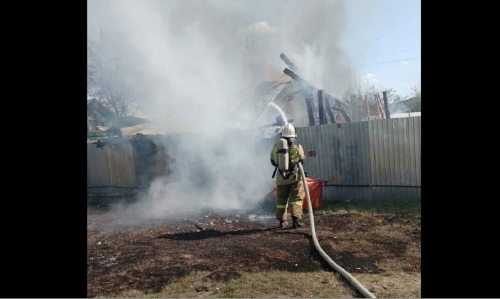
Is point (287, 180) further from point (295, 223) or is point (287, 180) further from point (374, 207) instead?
point (374, 207)

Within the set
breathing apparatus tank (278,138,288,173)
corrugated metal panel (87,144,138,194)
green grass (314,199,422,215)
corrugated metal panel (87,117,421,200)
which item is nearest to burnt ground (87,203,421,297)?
green grass (314,199,422,215)

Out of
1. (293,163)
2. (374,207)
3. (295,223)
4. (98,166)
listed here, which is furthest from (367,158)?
(98,166)

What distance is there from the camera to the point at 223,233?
21.8 ft

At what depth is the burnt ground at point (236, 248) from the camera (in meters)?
4.59

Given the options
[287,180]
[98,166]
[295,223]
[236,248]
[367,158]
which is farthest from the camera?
[98,166]

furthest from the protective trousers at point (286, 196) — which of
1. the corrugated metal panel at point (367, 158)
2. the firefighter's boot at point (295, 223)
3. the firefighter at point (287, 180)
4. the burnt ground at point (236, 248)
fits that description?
the corrugated metal panel at point (367, 158)

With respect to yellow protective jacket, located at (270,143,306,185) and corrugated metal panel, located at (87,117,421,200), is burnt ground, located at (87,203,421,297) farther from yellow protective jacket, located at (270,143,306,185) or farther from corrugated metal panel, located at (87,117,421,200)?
corrugated metal panel, located at (87,117,421,200)

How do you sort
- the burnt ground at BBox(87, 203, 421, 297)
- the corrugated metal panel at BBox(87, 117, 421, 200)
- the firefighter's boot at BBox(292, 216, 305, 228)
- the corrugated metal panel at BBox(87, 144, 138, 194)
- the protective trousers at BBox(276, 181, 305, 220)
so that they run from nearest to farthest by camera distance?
the burnt ground at BBox(87, 203, 421, 297), the firefighter's boot at BBox(292, 216, 305, 228), the protective trousers at BBox(276, 181, 305, 220), the corrugated metal panel at BBox(87, 117, 421, 200), the corrugated metal panel at BBox(87, 144, 138, 194)

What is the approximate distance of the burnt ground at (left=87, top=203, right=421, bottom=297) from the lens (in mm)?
4586

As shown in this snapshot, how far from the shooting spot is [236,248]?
18.4ft

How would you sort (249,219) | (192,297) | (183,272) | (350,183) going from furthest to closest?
(350,183), (249,219), (183,272), (192,297)

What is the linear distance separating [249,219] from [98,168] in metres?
8.86
